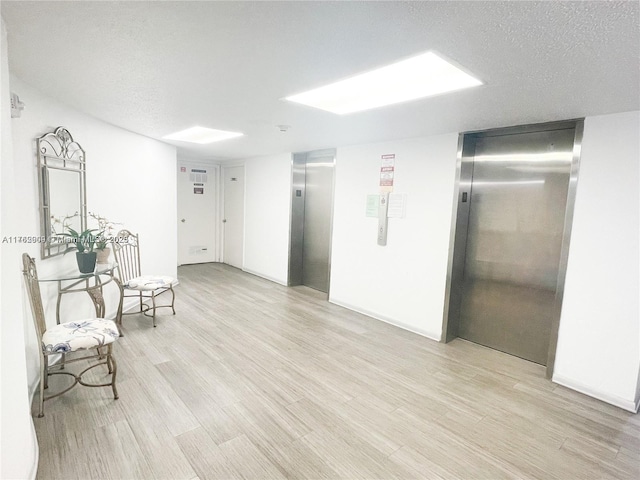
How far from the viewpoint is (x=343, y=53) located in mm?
1716

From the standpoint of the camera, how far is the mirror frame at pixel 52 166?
266 centimetres

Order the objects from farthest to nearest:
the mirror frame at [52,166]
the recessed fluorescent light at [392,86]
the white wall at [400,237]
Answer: the white wall at [400,237] → the mirror frame at [52,166] → the recessed fluorescent light at [392,86]

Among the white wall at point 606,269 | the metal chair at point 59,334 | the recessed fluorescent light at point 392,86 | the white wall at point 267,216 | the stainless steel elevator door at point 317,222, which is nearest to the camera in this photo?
the recessed fluorescent light at point 392,86

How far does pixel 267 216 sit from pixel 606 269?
4689mm

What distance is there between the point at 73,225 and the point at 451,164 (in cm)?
372

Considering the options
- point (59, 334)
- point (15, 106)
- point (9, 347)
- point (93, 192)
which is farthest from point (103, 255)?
point (9, 347)

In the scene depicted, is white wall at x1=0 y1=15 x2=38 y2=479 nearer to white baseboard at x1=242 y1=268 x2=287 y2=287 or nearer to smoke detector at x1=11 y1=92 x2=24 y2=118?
smoke detector at x1=11 y1=92 x2=24 y2=118

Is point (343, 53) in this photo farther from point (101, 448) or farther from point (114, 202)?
point (114, 202)

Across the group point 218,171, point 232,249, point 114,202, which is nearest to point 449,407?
point 114,202

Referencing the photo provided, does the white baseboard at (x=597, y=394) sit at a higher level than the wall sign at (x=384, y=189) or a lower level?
lower

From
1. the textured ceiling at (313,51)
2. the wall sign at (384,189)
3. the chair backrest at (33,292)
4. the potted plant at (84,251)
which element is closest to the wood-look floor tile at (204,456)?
the chair backrest at (33,292)

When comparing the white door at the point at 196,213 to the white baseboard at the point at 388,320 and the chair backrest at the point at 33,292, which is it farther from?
the chair backrest at the point at 33,292

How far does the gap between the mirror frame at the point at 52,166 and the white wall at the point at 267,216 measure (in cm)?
292

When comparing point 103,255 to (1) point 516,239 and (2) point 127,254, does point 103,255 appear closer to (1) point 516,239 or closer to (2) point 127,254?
(2) point 127,254
